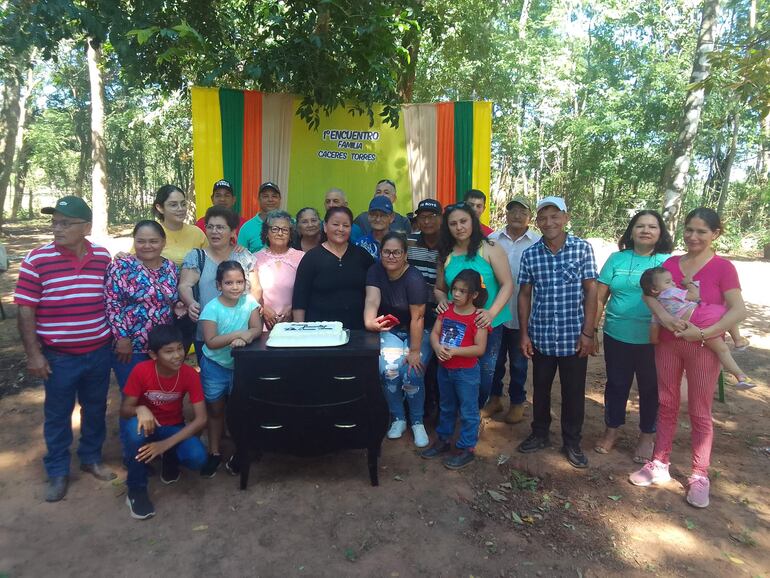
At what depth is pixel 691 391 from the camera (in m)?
2.97

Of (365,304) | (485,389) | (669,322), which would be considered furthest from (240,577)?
(669,322)

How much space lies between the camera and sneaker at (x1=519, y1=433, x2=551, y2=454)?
Result: 11.7 ft

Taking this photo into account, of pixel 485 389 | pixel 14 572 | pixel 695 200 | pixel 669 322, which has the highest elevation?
pixel 695 200

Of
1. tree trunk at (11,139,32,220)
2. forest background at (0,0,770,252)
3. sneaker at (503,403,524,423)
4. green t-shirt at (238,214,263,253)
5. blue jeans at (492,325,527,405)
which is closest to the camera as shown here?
blue jeans at (492,325,527,405)

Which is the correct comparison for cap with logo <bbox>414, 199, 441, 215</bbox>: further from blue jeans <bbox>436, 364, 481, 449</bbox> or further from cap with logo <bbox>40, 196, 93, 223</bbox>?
cap with logo <bbox>40, 196, 93, 223</bbox>

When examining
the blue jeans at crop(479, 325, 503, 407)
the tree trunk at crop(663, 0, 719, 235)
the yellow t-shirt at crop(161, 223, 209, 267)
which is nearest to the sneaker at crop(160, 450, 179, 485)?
the yellow t-shirt at crop(161, 223, 209, 267)

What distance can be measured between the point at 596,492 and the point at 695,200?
1762 cm

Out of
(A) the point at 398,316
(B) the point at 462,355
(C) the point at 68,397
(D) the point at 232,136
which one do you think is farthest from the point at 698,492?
(D) the point at 232,136

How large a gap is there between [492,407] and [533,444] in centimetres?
70

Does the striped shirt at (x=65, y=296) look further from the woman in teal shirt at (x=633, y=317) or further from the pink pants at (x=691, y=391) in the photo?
the pink pants at (x=691, y=391)

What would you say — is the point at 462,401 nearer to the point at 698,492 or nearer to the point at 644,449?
the point at 644,449

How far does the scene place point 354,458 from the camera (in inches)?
138

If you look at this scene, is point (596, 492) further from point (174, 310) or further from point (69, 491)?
point (69, 491)

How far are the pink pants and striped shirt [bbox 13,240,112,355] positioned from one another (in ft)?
11.3
